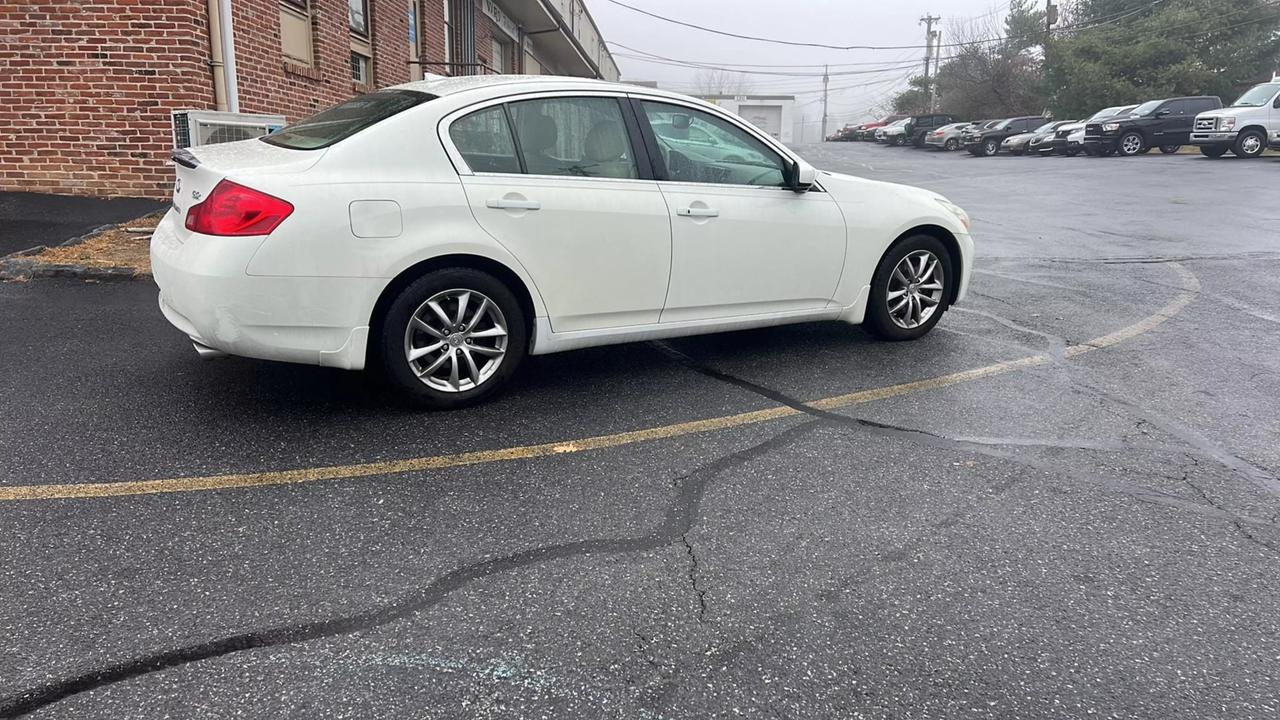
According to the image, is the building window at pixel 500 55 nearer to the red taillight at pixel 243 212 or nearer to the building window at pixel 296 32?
the building window at pixel 296 32

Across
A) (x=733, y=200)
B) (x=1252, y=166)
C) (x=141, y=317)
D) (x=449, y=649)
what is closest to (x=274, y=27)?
(x=141, y=317)

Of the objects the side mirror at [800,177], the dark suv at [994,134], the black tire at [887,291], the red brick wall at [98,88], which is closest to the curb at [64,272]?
the red brick wall at [98,88]

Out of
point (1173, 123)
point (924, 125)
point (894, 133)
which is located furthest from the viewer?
point (894, 133)

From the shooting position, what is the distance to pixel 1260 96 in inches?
1033

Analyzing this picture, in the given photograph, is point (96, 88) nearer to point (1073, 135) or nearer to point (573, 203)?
point (573, 203)

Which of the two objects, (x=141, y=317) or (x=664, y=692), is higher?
(x=141, y=317)

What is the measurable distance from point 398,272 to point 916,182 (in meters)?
20.8

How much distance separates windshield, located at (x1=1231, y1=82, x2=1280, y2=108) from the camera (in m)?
25.9

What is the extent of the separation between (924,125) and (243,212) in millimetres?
47894

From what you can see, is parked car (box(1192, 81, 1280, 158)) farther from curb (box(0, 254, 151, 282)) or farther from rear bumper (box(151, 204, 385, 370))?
rear bumper (box(151, 204, 385, 370))

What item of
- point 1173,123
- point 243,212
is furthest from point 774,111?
point 243,212

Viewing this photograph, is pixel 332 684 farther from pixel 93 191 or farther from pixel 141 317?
pixel 93 191

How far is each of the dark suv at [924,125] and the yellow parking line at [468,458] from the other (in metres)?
44.4

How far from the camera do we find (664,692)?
2322mm
